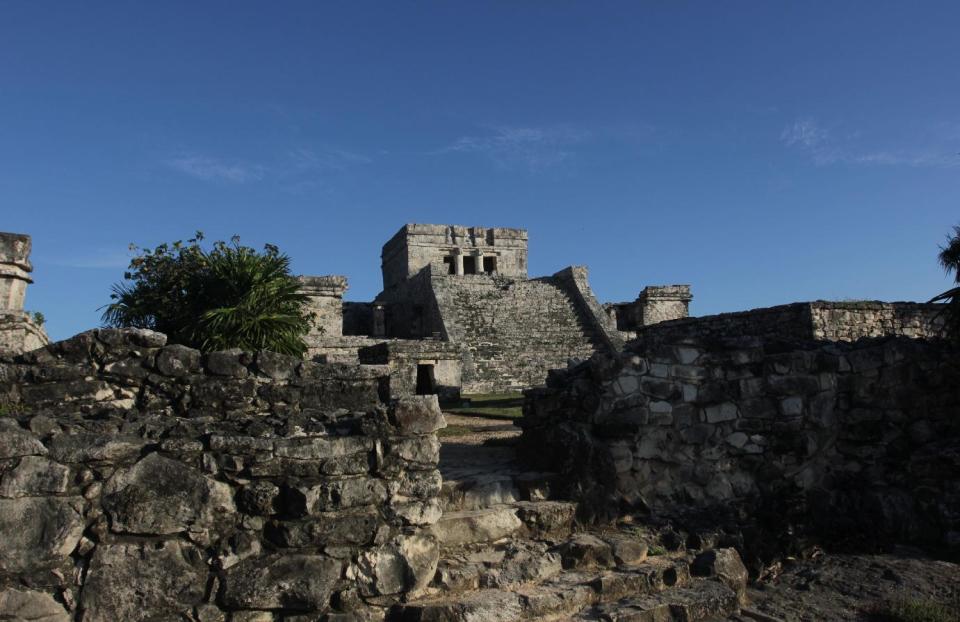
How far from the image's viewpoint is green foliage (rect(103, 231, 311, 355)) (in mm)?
11852

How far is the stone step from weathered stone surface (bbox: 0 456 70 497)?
6.65 feet

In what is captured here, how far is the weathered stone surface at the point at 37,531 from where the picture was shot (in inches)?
123

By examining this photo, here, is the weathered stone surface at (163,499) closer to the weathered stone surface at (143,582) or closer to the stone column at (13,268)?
the weathered stone surface at (143,582)

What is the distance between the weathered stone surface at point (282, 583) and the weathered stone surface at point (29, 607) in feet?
2.39

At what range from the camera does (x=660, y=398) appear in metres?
5.64

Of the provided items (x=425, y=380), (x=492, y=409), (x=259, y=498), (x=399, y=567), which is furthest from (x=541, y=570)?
(x=425, y=380)

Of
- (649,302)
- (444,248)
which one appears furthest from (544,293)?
(444,248)

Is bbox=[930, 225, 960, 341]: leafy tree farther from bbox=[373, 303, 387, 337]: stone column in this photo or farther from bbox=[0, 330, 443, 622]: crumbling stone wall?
bbox=[373, 303, 387, 337]: stone column

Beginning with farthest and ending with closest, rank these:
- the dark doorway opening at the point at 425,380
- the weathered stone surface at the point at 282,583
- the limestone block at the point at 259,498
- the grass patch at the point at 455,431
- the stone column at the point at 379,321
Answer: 1. the stone column at the point at 379,321
2. the dark doorway opening at the point at 425,380
3. the grass patch at the point at 455,431
4. the limestone block at the point at 259,498
5. the weathered stone surface at the point at 282,583

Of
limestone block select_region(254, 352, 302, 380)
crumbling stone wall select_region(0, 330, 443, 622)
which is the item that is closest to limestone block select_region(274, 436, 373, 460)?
crumbling stone wall select_region(0, 330, 443, 622)

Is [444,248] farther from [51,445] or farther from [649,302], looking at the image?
[51,445]

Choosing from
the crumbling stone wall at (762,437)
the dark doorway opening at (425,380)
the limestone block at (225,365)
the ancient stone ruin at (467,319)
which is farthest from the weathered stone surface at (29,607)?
the dark doorway opening at (425,380)

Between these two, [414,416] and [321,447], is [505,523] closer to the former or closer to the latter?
[414,416]

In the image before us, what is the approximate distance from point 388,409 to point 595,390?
2.28m
